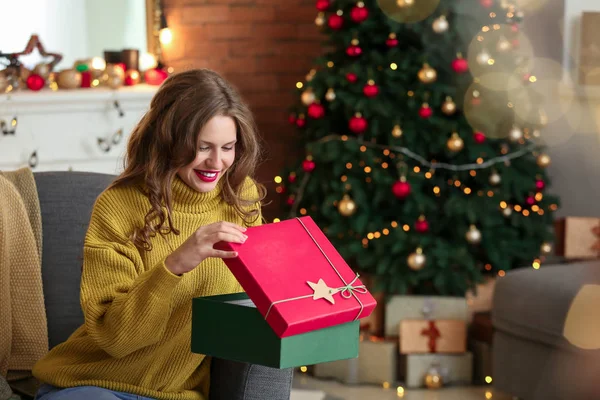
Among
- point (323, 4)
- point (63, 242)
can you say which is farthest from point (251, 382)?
point (323, 4)

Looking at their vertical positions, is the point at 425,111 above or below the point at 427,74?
below

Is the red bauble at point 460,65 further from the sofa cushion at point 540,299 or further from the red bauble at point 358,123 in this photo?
the sofa cushion at point 540,299

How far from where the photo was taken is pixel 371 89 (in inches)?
139

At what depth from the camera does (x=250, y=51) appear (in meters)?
4.56

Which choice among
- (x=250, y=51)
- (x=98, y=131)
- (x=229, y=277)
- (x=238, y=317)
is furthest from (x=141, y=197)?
(x=250, y=51)

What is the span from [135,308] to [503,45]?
235cm

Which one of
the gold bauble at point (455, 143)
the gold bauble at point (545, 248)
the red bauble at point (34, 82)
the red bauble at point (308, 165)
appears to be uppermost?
the red bauble at point (34, 82)

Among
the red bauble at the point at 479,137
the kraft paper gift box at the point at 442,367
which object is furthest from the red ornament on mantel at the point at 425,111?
the kraft paper gift box at the point at 442,367

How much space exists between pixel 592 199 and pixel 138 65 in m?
2.27

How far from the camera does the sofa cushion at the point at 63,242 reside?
222 cm

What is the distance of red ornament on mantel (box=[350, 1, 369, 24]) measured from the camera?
11.7 ft

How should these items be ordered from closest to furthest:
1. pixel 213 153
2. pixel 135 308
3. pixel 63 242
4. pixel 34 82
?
1. pixel 135 308
2. pixel 213 153
3. pixel 63 242
4. pixel 34 82

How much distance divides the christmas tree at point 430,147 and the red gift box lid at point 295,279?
1.86m

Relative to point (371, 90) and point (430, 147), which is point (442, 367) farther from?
point (371, 90)
